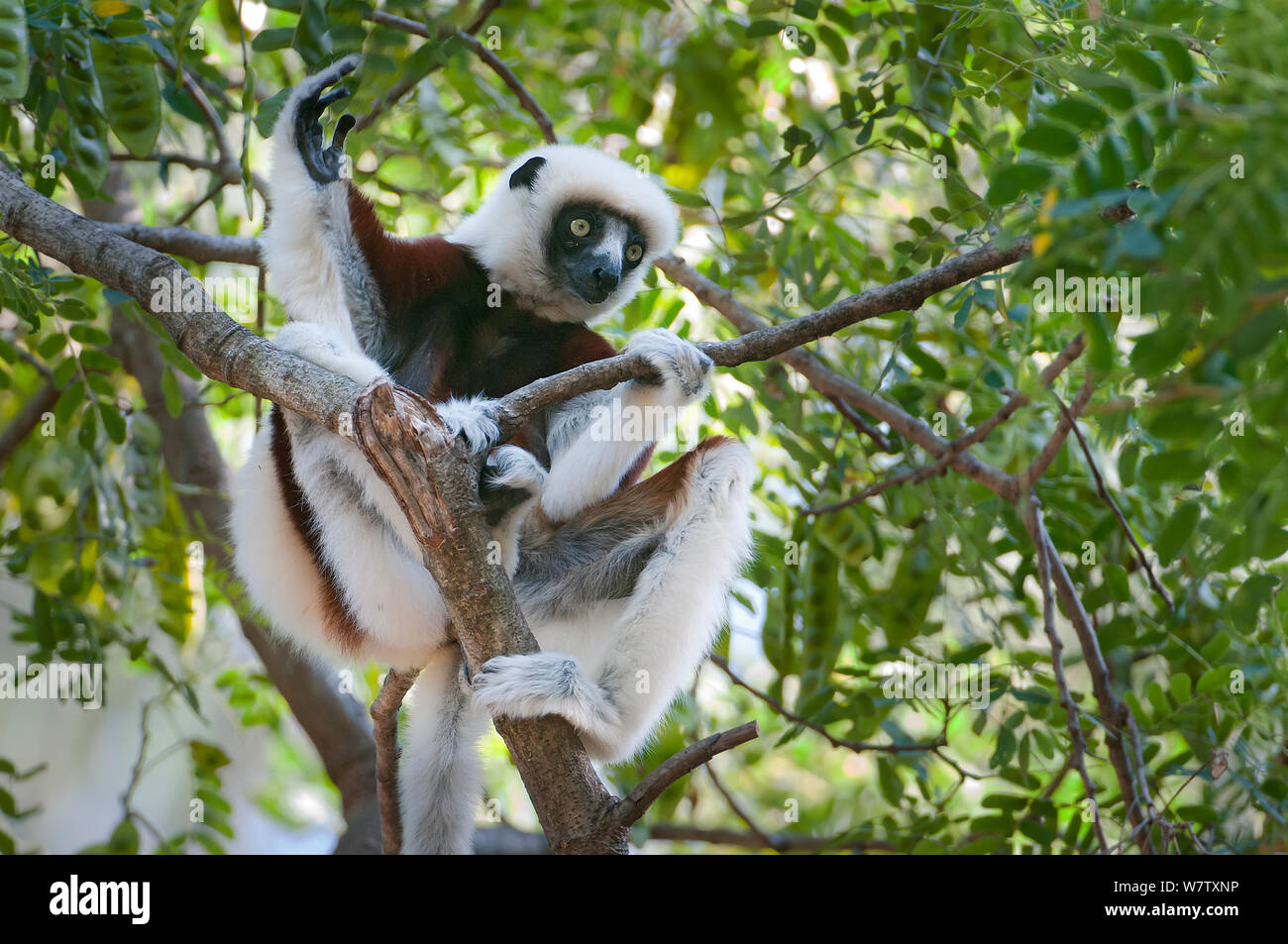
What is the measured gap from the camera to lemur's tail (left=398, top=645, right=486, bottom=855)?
4133mm

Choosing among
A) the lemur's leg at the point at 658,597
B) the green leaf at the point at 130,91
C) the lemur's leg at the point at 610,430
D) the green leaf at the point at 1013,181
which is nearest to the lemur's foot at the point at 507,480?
the lemur's leg at the point at 610,430

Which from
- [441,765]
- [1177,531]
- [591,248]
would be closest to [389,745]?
[441,765]

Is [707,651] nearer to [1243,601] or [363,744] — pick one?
[1243,601]

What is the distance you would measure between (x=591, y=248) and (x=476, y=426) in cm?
158

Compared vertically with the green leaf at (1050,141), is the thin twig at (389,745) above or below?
below

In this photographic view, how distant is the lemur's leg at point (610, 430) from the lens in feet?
12.9

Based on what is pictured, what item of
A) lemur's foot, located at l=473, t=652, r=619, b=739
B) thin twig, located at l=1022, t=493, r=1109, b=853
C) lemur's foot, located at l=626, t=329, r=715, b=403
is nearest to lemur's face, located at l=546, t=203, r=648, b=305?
lemur's foot, located at l=626, t=329, r=715, b=403

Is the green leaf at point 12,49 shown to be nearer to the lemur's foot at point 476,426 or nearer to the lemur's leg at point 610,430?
the lemur's foot at point 476,426

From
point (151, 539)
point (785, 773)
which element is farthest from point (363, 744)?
point (785, 773)

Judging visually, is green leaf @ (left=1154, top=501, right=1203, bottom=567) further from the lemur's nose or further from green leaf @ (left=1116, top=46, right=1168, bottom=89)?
the lemur's nose

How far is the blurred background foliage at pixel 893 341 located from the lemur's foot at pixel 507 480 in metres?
1.45

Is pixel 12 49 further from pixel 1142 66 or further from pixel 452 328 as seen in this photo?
pixel 1142 66

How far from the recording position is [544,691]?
3398 millimetres

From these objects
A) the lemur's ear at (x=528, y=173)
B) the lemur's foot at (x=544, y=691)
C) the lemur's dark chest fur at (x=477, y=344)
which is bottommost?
the lemur's foot at (x=544, y=691)
